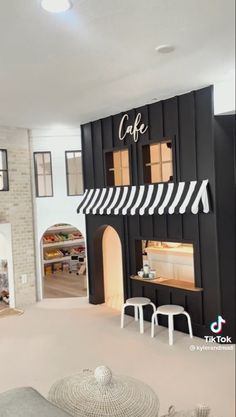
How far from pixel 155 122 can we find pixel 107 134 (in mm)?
680

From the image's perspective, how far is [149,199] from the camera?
378 cm

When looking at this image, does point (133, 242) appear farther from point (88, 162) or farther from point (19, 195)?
point (19, 195)

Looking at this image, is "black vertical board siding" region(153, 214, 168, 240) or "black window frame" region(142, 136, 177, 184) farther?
"black vertical board siding" region(153, 214, 168, 240)

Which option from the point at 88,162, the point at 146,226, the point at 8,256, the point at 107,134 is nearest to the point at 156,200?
the point at 146,226

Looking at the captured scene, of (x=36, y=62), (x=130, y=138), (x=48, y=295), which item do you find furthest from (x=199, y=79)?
(x=130, y=138)

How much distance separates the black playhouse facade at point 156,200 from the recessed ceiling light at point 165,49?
4.79ft

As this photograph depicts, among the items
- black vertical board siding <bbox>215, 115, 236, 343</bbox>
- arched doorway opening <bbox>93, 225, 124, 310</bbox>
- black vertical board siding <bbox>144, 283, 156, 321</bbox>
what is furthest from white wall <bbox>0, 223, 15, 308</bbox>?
arched doorway opening <bbox>93, 225, 124, 310</bbox>

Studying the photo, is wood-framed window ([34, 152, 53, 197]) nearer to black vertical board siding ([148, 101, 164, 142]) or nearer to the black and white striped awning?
the black and white striped awning

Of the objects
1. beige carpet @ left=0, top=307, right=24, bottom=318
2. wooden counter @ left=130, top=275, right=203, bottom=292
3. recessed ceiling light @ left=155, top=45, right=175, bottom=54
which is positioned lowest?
wooden counter @ left=130, top=275, right=203, bottom=292

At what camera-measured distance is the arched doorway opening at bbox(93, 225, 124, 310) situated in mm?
4512

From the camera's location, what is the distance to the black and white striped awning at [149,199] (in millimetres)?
3229

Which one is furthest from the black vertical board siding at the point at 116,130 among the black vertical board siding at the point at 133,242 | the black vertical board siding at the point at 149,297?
the black vertical board siding at the point at 149,297

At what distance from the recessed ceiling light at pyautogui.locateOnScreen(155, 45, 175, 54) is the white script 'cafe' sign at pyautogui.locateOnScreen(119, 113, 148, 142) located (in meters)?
2.23

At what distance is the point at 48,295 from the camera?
278 centimetres
